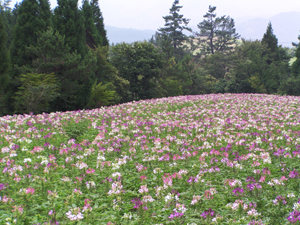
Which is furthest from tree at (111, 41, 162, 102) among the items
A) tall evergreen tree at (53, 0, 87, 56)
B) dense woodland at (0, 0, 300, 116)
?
tall evergreen tree at (53, 0, 87, 56)

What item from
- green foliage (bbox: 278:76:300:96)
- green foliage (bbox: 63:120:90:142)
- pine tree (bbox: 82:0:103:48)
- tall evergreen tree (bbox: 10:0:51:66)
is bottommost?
green foliage (bbox: 63:120:90:142)

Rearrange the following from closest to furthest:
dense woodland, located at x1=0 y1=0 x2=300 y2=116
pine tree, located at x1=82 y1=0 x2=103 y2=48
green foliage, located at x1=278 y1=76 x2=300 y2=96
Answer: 1. dense woodland, located at x1=0 y1=0 x2=300 y2=116
2. pine tree, located at x1=82 y1=0 x2=103 y2=48
3. green foliage, located at x1=278 y1=76 x2=300 y2=96

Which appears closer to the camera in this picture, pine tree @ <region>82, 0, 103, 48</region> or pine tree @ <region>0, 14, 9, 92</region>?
pine tree @ <region>0, 14, 9, 92</region>

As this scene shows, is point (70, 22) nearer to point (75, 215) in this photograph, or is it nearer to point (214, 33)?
point (75, 215)

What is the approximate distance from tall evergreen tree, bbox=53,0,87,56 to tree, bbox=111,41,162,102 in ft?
34.5

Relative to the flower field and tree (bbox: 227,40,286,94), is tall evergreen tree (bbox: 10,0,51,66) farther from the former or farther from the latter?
tree (bbox: 227,40,286,94)

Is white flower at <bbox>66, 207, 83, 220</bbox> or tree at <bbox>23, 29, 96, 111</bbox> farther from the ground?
tree at <bbox>23, 29, 96, 111</bbox>

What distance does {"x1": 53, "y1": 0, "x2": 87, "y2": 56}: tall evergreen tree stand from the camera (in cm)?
1964

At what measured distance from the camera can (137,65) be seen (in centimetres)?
3094

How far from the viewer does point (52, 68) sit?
16922 millimetres

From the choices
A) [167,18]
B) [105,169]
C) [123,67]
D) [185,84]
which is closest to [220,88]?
[185,84]

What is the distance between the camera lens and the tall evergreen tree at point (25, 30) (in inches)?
670

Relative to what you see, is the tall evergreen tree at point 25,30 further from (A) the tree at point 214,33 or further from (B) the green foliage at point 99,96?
(A) the tree at point 214,33

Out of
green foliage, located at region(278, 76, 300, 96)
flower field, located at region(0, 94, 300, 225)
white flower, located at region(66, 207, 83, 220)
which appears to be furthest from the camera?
green foliage, located at region(278, 76, 300, 96)
